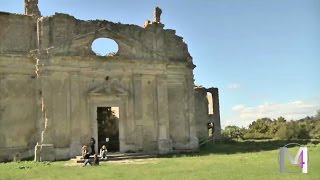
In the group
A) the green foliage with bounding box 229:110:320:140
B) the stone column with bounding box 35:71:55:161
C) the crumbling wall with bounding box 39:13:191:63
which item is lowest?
the green foliage with bounding box 229:110:320:140

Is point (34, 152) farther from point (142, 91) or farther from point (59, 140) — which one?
point (142, 91)

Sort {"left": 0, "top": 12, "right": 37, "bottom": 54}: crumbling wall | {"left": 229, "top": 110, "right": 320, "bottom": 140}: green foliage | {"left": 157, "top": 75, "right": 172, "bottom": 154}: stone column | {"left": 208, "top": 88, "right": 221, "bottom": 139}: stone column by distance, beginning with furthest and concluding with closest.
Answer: {"left": 229, "top": 110, "right": 320, "bottom": 140}: green foliage < {"left": 208, "top": 88, "right": 221, "bottom": 139}: stone column < {"left": 157, "top": 75, "right": 172, "bottom": 154}: stone column < {"left": 0, "top": 12, "right": 37, "bottom": 54}: crumbling wall

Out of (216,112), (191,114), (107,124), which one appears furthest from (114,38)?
(216,112)

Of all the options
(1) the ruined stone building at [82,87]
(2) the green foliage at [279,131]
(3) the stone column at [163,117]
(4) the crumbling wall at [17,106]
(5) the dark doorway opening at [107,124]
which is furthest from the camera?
(2) the green foliage at [279,131]

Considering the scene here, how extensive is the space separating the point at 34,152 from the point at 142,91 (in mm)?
6359

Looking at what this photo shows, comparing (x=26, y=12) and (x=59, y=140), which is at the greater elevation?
(x=26, y=12)

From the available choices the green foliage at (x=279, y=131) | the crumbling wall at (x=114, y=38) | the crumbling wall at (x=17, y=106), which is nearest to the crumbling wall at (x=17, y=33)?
the crumbling wall at (x=17, y=106)

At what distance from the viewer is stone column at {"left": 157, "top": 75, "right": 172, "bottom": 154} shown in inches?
875

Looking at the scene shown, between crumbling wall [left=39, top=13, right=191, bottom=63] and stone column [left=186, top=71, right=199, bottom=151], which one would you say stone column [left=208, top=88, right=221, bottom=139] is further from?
crumbling wall [left=39, top=13, right=191, bottom=63]

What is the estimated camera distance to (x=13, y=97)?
20.2 m

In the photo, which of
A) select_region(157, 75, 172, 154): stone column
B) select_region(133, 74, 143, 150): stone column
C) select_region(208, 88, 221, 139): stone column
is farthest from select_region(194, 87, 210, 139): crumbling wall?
select_region(133, 74, 143, 150): stone column

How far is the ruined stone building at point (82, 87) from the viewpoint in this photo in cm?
2016

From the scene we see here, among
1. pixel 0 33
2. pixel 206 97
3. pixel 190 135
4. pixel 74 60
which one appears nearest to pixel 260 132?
pixel 206 97

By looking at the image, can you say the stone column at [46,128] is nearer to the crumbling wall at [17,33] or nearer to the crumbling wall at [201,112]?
the crumbling wall at [17,33]
